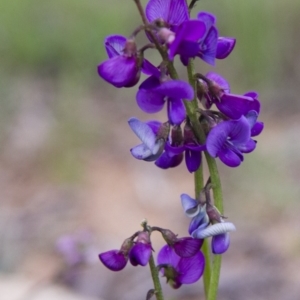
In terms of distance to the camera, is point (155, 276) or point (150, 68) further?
point (155, 276)

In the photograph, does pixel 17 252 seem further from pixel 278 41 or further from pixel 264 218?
pixel 278 41

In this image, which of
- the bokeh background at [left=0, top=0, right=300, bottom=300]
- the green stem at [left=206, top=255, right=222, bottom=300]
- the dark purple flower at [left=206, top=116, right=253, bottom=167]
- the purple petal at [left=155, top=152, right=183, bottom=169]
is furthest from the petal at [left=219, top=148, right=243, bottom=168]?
the bokeh background at [left=0, top=0, right=300, bottom=300]

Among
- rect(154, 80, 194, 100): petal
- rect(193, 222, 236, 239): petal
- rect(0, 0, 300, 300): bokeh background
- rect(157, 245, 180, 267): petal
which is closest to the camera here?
rect(154, 80, 194, 100): petal

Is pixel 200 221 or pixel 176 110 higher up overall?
pixel 176 110

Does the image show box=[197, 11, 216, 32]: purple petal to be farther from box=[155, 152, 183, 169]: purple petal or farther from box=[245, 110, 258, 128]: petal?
box=[155, 152, 183, 169]: purple petal

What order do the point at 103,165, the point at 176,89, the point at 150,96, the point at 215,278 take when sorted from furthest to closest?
the point at 103,165
the point at 215,278
the point at 150,96
the point at 176,89

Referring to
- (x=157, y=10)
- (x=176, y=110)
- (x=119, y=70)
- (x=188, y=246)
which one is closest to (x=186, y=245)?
(x=188, y=246)

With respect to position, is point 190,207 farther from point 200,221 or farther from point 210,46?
point 210,46
